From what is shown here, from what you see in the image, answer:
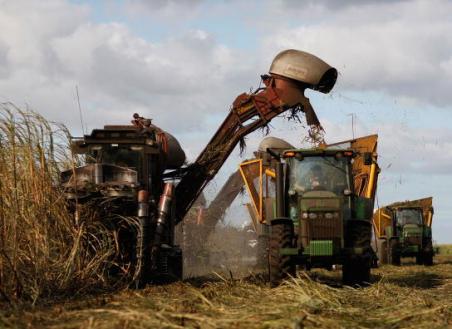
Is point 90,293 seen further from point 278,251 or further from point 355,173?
point 355,173

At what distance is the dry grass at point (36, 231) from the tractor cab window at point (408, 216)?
Result: 15023 mm

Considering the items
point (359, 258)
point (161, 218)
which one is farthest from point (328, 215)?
point (161, 218)

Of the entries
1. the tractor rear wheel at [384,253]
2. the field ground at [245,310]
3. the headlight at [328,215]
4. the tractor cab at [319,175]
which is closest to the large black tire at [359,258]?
the tractor cab at [319,175]

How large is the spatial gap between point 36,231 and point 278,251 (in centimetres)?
399

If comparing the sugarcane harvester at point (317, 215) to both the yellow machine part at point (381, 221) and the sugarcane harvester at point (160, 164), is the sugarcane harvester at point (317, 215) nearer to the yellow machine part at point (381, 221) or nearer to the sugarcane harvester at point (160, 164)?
the sugarcane harvester at point (160, 164)

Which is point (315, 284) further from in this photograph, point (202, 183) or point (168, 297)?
point (202, 183)

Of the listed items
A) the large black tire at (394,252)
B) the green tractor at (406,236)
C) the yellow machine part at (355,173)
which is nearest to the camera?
the yellow machine part at (355,173)

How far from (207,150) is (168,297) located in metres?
6.88

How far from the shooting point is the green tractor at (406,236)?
22438mm

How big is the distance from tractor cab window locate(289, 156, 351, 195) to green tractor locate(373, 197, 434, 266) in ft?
35.1

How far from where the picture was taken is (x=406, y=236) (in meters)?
22.8

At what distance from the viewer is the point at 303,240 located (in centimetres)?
1151

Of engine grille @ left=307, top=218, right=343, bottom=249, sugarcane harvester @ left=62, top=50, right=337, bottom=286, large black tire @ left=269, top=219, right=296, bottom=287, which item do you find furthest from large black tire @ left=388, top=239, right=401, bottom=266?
large black tire @ left=269, top=219, right=296, bottom=287

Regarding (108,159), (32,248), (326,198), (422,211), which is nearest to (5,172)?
(32,248)
